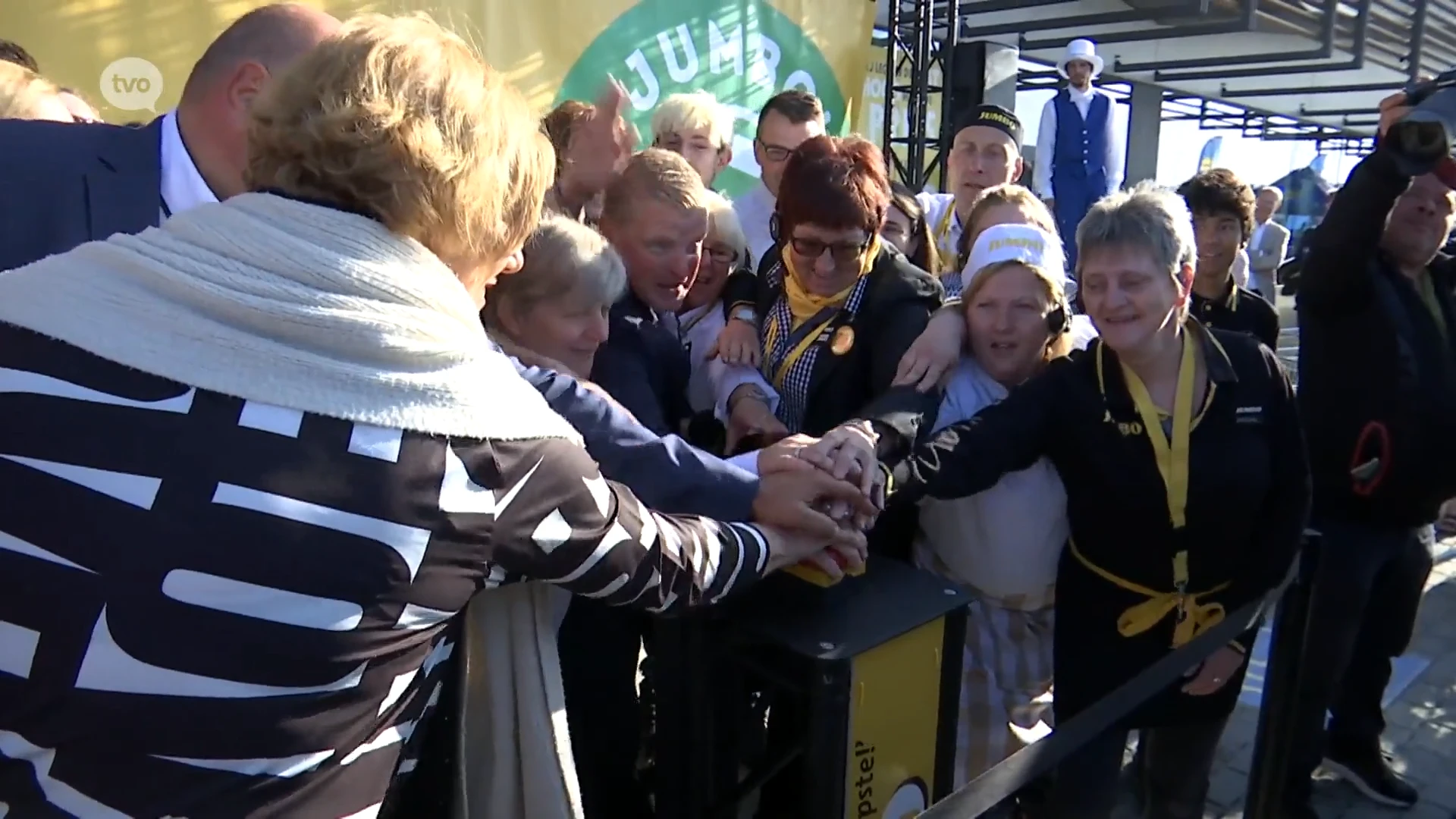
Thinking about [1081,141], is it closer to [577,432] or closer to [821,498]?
[821,498]

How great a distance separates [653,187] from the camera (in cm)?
235

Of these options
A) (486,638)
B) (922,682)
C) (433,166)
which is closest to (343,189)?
(433,166)

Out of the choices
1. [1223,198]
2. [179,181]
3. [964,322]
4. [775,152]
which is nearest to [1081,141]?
[1223,198]

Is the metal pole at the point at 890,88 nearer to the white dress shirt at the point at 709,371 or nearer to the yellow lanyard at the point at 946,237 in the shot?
the yellow lanyard at the point at 946,237

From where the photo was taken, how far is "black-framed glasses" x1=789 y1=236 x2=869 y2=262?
2.18 m

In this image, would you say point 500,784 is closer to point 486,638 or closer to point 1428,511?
point 486,638

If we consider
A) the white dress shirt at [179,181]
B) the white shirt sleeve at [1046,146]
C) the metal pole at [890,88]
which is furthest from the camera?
the white shirt sleeve at [1046,146]

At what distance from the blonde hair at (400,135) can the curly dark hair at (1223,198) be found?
9.90 ft

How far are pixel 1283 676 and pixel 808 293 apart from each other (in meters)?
1.36

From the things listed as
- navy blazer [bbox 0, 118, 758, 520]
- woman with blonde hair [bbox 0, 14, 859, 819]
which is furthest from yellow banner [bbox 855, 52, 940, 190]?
woman with blonde hair [bbox 0, 14, 859, 819]

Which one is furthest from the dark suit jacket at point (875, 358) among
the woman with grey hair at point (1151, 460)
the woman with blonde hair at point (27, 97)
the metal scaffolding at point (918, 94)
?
the metal scaffolding at point (918, 94)

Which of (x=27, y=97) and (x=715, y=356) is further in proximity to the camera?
(x=715, y=356)

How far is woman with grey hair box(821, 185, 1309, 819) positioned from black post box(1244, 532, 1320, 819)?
0.05 m

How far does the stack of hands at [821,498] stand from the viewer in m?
1.55
